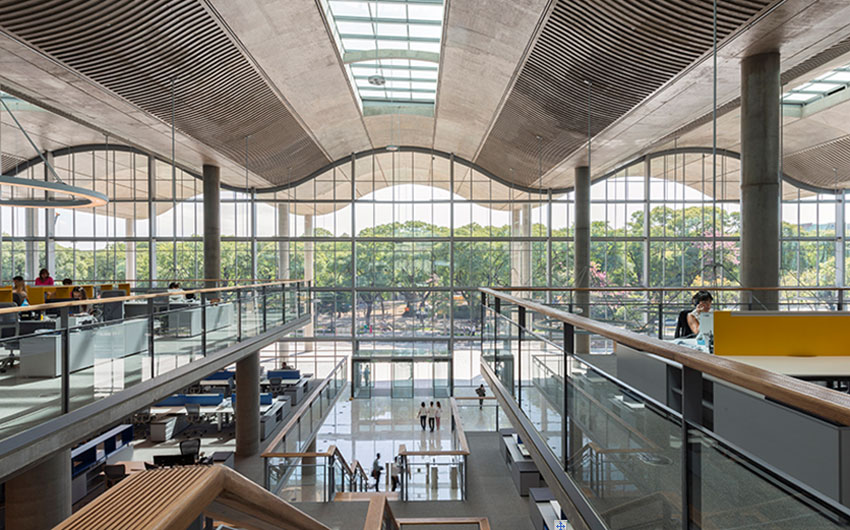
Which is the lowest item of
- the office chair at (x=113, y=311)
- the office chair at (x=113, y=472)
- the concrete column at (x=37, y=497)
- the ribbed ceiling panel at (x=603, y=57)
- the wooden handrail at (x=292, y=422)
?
the office chair at (x=113, y=472)

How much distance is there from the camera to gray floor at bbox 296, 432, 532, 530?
27.6 ft

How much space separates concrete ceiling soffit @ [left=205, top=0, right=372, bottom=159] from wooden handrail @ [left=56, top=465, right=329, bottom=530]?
8.86 meters

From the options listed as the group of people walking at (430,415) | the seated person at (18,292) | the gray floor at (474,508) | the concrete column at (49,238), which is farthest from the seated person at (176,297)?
the concrete column at (49,238)

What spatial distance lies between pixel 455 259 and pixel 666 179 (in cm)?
824

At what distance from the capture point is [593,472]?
288 centimetres

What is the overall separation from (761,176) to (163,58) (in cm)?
996

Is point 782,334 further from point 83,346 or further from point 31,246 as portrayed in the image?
point 31,246

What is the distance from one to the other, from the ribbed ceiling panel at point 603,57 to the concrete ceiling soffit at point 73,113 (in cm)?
827

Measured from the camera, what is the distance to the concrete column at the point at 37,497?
558 centimetres

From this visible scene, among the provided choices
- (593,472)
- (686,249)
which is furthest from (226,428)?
(686,249)

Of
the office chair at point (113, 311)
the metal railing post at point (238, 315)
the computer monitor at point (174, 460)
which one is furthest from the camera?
the metal railing post at point (238, 315)

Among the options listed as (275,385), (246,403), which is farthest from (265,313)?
(275,385)

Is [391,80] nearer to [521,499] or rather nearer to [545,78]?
[545,78]

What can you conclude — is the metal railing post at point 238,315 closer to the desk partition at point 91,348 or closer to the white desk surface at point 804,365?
the desk partition at point 91,348
